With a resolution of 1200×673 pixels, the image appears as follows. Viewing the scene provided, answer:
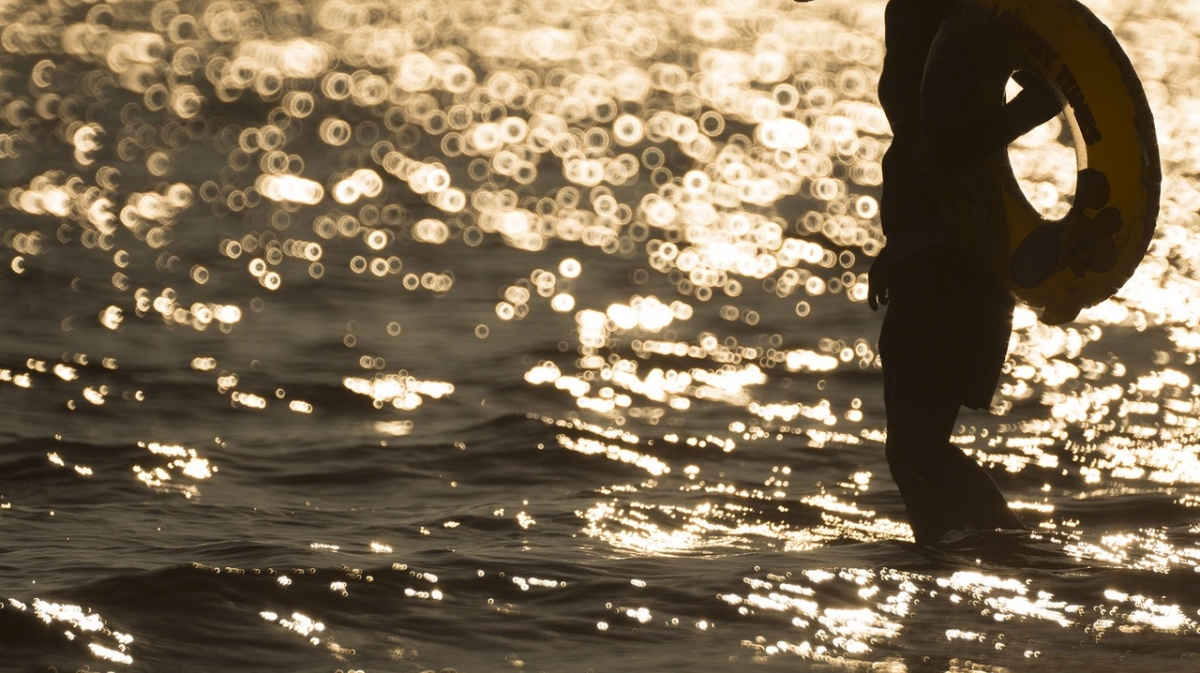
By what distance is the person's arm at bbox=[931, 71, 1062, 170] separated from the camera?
20.5 ft

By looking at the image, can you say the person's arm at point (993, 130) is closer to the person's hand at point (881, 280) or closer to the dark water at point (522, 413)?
the person's hand at point (881, 280)

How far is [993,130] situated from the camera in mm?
6258

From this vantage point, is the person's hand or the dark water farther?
the person's hand

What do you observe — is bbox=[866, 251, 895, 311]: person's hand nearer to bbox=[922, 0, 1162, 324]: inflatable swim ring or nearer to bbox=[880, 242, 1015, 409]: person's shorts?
bbox=[880, 242, 1015, 409]: person's shorts

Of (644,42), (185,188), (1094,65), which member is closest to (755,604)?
(1094,65)

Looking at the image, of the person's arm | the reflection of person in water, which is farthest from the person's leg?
the person's arm

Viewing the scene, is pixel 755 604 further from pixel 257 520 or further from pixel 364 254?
pixel 364 254

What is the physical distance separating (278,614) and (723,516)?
7.62 ft

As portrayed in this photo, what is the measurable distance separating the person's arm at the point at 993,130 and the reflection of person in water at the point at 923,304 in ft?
0.19

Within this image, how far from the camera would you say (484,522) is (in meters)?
7.76

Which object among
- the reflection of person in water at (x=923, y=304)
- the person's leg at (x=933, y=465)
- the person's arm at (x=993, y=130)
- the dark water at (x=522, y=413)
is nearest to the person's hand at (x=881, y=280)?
the reflection of person in water at (x=923, y=304)

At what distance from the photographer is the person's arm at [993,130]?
6.25 metres

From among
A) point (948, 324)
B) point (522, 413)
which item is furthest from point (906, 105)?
point (522, 413)

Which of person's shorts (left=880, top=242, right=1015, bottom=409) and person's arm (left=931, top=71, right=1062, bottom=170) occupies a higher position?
person's arm (left=931, top=71, right=1062, bottom=170)
